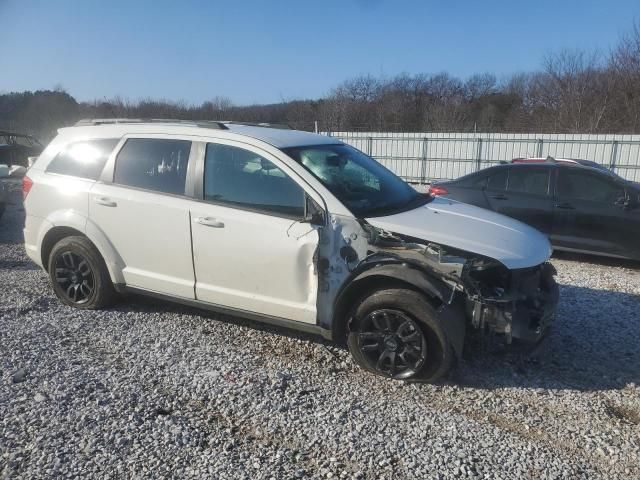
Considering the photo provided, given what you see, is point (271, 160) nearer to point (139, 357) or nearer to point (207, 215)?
point (207, 215)

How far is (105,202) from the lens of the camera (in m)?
4.63

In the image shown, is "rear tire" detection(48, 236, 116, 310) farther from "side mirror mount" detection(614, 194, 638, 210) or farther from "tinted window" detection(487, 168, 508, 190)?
"side mirror mount" detection(614, 194, 638, 210)

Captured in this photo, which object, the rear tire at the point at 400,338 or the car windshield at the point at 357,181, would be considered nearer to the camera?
the rear tire at the point at 400,338

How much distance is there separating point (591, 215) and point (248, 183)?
18.1 ft

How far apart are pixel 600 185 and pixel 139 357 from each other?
6.75 m

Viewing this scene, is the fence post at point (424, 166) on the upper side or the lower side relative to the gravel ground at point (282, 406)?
upper

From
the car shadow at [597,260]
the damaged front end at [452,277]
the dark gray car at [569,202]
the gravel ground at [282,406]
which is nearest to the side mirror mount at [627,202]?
the dark gray car at [569,202]

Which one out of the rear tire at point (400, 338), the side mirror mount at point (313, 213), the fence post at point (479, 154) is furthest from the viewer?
the fence post at point (479, 154)

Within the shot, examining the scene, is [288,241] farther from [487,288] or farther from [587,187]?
[587,187]

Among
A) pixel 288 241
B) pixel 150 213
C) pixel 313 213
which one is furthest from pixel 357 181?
pixel 150 213

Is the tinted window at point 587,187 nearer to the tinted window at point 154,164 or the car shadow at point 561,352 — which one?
the car shadow at point 561,352

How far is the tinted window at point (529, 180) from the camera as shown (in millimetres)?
7762

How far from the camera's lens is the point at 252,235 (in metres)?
3.95

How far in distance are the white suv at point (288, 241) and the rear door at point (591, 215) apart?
365 cm
